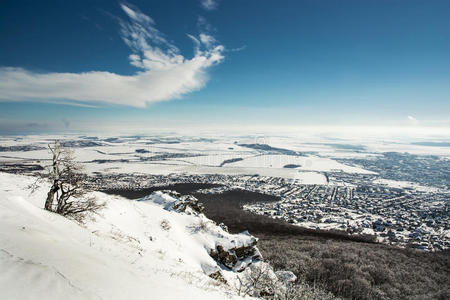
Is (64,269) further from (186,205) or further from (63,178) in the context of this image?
(186,205)

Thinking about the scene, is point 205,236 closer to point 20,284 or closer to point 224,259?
point 224,259

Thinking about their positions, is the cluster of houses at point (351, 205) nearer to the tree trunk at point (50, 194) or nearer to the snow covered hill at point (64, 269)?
the tree trunk at point (50, 194)

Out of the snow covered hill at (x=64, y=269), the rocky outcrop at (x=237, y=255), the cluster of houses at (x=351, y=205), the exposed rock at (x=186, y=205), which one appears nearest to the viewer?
the snow covered hill at (x=64, y=269)

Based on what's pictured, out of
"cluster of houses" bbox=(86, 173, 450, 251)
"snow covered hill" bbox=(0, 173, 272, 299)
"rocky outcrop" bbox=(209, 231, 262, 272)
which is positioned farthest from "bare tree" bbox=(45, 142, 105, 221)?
"cluster of houses" bbox=(86, 173, 450, 251)

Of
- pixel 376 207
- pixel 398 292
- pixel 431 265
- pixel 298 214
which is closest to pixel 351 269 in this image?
pixel 398 292

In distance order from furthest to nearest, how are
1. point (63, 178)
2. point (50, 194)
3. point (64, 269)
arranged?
point (63, 178) → point (50, 194) → point (64, 269)

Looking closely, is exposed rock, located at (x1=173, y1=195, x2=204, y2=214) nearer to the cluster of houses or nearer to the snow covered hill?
the snow covered hill

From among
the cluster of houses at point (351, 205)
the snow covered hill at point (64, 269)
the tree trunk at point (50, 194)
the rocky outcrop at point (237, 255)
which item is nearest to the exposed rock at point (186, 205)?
the rocky outcrop at point (237, 255)

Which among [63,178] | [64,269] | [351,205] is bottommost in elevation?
[351,205]

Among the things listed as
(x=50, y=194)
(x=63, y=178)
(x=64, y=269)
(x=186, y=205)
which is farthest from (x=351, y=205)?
(x=64, y=269)

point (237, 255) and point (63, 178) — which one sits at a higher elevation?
point (63, 178)

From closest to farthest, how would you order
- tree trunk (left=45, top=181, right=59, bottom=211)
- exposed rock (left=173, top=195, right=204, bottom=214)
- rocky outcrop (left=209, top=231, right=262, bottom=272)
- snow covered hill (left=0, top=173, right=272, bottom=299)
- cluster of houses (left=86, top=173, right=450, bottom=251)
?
snow covered hill (left=0, top=173, right=272, bottom=299) < tree trunk (left=45, top=181, right=59, bottom=211) < rocky outcrop (left=209, top=231, right=262, bottom=272) < exposed rock (left=173, top=195, right=204, bottom=214) < cluster of houses (left=86, top=173, right=450, bottom=251)
